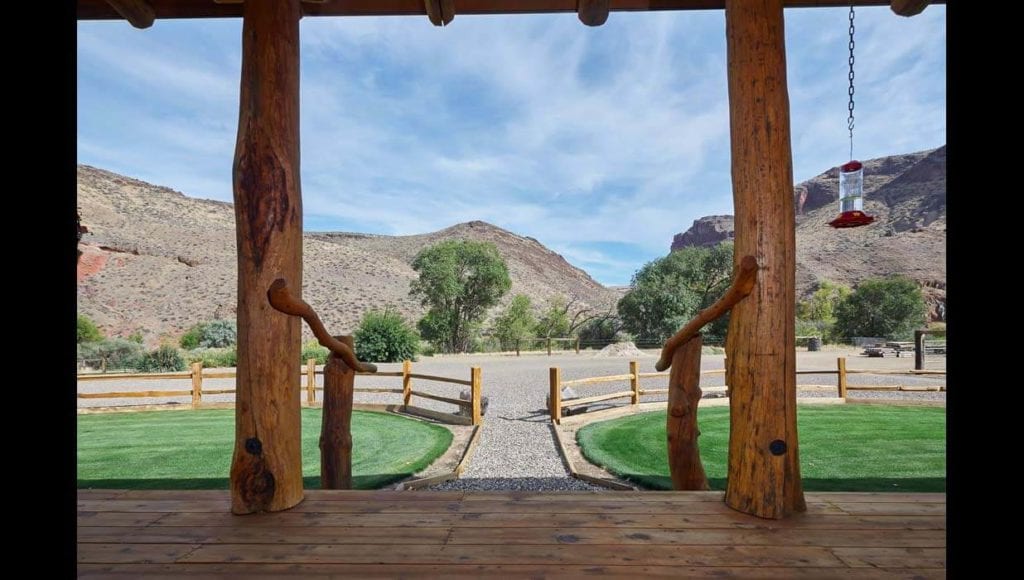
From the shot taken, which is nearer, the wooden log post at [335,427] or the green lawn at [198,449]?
the wooden log post at [335,427]

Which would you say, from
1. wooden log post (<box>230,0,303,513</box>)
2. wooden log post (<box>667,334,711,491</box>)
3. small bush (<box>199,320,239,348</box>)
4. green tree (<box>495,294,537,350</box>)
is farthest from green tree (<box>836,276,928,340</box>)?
small bush (<box>199,320,239,348</box>)

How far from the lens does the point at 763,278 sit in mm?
2070

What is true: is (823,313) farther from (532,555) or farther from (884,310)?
(532,555)

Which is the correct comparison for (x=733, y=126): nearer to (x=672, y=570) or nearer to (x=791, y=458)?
(x=791, y=458)

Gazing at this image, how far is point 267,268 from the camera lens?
218 centimetres

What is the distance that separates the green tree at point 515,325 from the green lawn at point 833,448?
1742 centimetres

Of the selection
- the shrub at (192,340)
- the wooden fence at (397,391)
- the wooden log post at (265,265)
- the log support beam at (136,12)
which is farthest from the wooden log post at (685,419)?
the shrub at (192,340)

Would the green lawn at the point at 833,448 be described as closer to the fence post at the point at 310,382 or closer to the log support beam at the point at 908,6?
the log support beam at the point at 908,6

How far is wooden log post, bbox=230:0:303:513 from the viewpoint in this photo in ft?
7.07

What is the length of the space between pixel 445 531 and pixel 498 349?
2209 centimetres

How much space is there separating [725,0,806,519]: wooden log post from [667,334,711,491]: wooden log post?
32cm

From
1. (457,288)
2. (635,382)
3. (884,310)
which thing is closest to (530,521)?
(635,382)

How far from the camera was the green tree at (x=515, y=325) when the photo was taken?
24.6 meters
